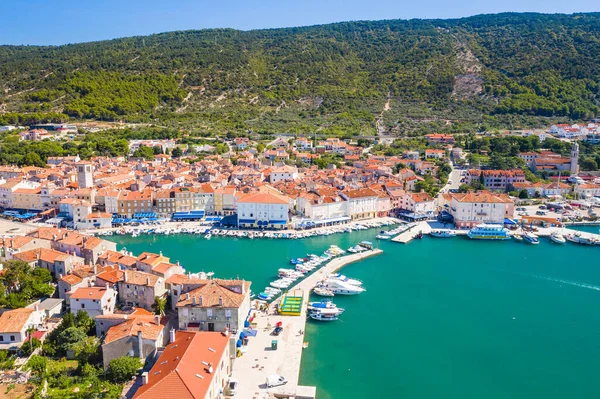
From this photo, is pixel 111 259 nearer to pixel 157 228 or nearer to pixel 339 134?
pixel 157 228

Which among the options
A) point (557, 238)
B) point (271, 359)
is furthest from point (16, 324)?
point (557, 238)

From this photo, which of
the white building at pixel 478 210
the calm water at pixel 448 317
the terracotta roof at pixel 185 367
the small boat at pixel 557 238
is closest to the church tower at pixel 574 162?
the white building at pixel 478 210

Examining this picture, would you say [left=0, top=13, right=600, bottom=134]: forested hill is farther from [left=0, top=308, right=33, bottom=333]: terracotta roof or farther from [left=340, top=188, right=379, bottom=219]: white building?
[left=0, top=308, right=33, bottom=333]: terracotta roof

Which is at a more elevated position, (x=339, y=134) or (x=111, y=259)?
(x=339, y=134)

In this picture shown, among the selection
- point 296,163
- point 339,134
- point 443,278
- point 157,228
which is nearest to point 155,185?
point 157,228

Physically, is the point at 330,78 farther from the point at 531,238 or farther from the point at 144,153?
the point at 531,238

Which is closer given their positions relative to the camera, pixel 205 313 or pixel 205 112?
pixel 205 313
